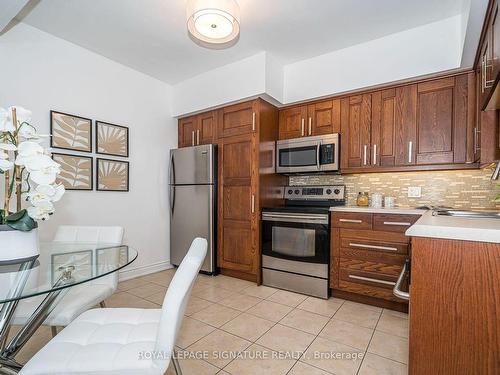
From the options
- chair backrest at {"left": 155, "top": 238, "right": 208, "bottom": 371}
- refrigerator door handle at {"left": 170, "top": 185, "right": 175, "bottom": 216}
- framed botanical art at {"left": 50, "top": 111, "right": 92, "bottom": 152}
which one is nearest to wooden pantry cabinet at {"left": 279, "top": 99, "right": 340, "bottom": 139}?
refrigerator door handle at {"left": 170, "top": 185, "right": 175, "bottom": 216}

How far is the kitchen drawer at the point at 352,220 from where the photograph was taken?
2.42m

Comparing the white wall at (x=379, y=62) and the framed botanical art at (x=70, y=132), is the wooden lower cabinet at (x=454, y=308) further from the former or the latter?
the framed botanical art at (x=70, y=132)

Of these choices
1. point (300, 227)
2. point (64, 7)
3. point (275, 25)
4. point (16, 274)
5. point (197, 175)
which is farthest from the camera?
point (197, 175)

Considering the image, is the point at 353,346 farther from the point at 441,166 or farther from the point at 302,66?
the point at 302,66

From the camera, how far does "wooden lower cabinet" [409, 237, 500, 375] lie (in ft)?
3.28

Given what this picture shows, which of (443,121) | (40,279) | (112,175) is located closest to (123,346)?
(40,279)

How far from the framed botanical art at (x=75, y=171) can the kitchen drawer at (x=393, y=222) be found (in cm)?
283

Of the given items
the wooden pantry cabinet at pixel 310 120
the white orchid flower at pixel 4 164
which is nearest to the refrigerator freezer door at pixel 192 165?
the wooden pantry cabinet at pixel 310 120

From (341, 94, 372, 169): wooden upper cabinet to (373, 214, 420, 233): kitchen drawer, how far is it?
0.60 meters

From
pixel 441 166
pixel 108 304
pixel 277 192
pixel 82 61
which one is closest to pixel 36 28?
pixel 82 61

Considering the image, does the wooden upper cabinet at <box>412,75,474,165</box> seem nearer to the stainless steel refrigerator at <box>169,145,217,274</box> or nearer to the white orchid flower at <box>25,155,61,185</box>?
the stainless steel refrigerator at <box>169,145,217,274</box>

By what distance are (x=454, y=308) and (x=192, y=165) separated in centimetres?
284

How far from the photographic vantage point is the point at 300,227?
Answer: 2.72 m

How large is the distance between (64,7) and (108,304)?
2.53 metres
